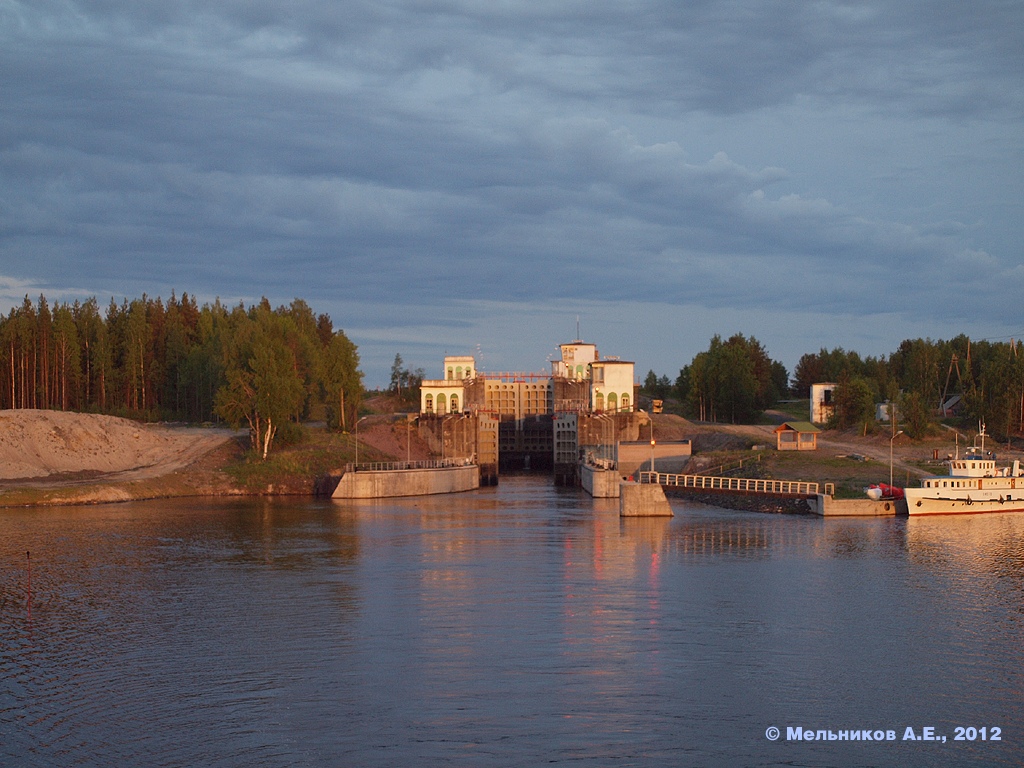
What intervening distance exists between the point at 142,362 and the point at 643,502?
75.9 m

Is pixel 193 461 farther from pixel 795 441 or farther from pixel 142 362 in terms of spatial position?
pixel 795 441

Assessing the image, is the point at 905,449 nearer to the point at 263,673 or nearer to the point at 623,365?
the point at 623,365

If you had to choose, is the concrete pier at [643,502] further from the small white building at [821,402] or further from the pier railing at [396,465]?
the small white building at [821,402]

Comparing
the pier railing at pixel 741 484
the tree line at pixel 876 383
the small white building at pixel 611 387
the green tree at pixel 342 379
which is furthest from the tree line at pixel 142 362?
the tree line at pixel 876 383

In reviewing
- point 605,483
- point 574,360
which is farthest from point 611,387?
point 605,483

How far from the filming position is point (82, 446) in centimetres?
8825

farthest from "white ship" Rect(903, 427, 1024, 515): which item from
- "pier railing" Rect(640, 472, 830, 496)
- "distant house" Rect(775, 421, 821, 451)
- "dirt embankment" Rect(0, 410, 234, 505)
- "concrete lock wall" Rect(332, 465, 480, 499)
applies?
"dirt embankment" Rect(0, 410, 234, 505)

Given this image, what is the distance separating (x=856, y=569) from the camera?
149 ft

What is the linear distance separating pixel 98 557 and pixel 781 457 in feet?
179

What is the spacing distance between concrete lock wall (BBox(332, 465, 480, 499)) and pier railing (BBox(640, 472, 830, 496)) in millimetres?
17774

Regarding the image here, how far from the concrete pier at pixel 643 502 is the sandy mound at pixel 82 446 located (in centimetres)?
4117

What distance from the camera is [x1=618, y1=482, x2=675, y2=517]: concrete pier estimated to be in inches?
2608

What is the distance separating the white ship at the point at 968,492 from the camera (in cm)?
6525

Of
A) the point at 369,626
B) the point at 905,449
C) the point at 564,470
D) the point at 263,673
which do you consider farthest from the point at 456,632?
the point at 564,470
